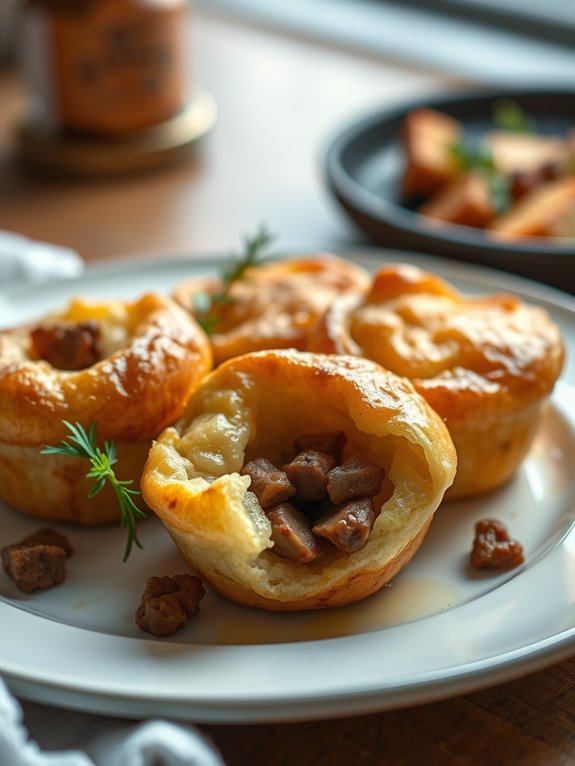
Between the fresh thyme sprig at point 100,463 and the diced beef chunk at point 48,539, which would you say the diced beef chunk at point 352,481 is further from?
the diced beef chunk at point 48,539

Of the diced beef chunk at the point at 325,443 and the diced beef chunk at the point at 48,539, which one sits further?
the diced beef chunk at the point at 48,539

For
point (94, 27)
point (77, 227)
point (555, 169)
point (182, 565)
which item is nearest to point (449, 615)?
point (182, 565)

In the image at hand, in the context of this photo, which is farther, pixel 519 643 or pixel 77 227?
pixel 77 227

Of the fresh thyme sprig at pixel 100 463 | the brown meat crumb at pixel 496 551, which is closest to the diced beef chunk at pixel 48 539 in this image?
Answer: the fresh thyme sprig at pixel 100 463

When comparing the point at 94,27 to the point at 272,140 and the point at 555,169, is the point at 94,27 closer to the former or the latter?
the point at 272,140

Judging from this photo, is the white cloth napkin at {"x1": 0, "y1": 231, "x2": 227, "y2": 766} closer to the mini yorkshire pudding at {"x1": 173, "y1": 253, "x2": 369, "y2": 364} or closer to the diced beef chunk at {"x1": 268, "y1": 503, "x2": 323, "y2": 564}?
the diced beef chunk at {"x1": 268, "y1": 503, "x2": 323, "y2": 564}

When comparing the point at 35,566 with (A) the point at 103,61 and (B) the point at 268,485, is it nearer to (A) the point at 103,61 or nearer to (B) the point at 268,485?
(B) the point at 268,485

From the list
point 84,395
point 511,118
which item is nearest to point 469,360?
point 84,395
